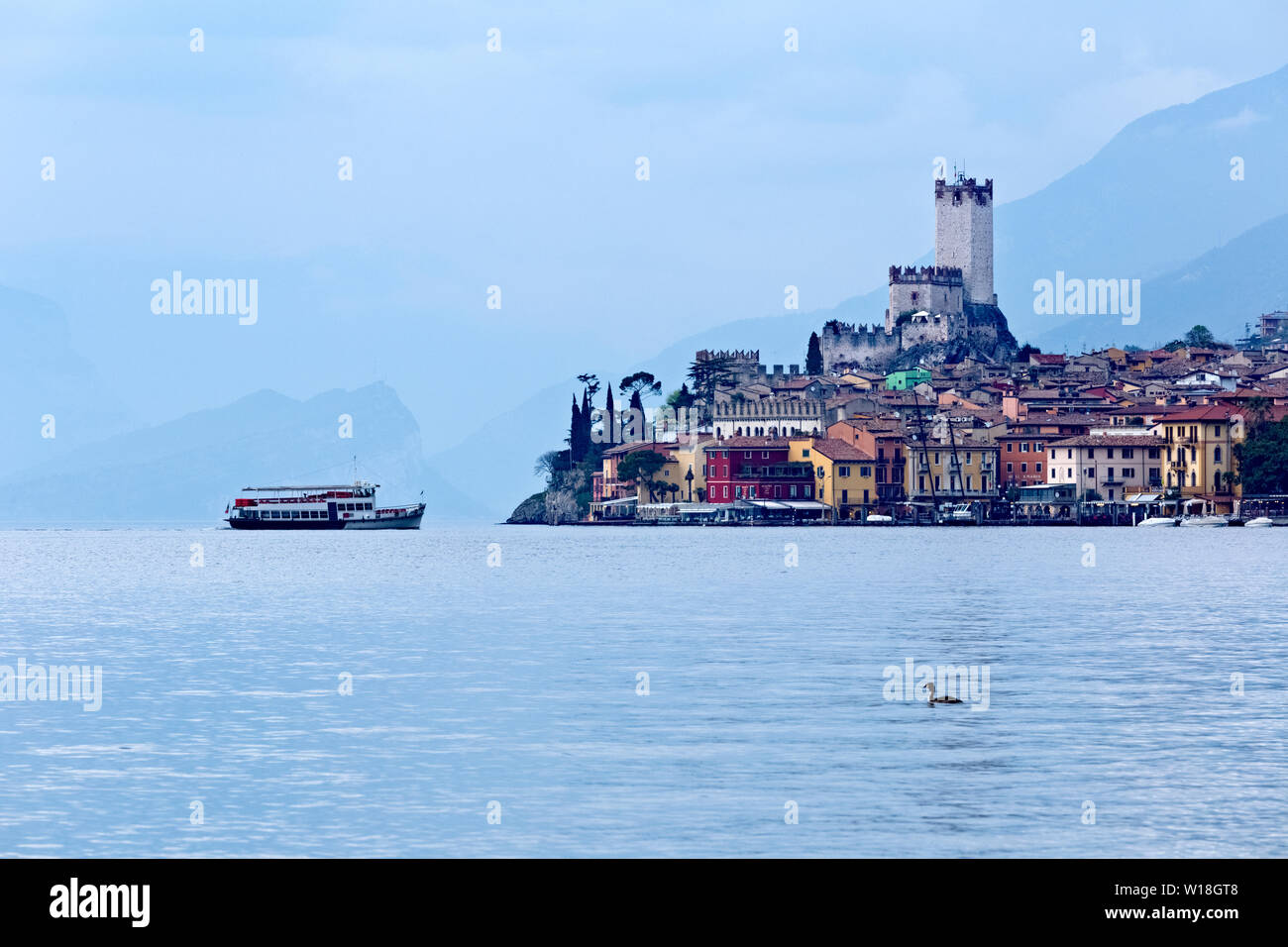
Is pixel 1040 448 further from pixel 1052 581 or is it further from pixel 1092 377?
pixel 1052 581

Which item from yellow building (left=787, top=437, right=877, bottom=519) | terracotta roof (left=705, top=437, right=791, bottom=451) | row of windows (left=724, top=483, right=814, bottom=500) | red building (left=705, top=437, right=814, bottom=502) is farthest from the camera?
terracotta roof (left=705, top=437, right=791, bottom=451)

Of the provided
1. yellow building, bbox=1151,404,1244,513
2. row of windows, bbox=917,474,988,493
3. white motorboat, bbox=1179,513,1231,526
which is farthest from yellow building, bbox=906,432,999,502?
white motorboat, bbox=1179,513,1231,526

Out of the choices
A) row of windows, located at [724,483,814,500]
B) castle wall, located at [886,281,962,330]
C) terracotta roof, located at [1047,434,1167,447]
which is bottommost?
row of windows, located at [724,483,814,500]

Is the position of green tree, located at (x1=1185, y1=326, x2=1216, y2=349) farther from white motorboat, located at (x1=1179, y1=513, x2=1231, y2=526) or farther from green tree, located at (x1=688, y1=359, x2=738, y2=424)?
white motorboat, located at (x1=1179, y1=513, x2=1231, y2=526)

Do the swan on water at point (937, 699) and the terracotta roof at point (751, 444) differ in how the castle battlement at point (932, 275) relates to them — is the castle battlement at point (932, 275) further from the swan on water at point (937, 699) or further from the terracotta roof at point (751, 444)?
the swan on water at point (937, 699)

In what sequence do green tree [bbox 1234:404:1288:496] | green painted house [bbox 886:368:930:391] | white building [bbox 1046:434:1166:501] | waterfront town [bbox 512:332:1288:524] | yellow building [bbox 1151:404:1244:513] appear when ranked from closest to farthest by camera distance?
green tree [bbox 1234:404:1288:496]
yellow building [bbox 1151:404:1244:513]
waterfront town [bbox 512:332:1288:524]
white building [bbox 1046:434:1166:501]
green painted house [bbox 886:368:930:391]

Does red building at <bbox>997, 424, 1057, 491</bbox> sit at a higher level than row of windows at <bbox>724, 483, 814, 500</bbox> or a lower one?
higher
